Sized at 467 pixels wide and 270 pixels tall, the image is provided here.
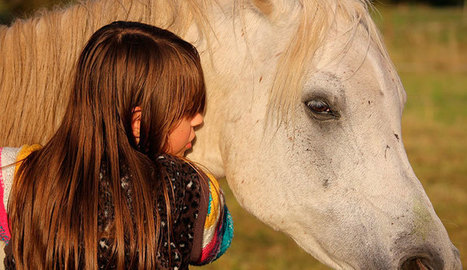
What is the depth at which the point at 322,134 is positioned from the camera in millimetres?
1962

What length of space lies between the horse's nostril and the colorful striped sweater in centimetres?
62

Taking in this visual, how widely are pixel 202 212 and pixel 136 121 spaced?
1.27ft

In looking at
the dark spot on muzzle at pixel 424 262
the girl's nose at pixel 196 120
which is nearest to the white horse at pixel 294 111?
the dark spot on muzzle at pixel 424 262

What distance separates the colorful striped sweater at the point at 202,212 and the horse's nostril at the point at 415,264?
24.5 inches

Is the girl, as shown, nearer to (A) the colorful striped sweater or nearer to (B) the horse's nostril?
(A) the colorful striped sweater

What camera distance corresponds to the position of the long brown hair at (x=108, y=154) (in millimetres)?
1555

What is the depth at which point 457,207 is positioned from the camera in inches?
271

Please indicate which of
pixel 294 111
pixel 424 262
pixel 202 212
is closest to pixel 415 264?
pixel 424 262

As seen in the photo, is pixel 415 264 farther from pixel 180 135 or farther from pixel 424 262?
pixel 180 135

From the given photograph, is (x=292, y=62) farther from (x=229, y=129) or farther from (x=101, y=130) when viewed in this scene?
(x=101, y=130)

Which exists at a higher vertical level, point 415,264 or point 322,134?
point 322,134

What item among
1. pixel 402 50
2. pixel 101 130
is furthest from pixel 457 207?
pixel 402 50

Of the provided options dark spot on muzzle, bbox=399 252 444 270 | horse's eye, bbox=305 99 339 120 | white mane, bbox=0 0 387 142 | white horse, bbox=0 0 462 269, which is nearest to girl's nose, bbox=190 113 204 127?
white horse, bbox=0 0 462 269

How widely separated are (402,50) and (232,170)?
22.5m
